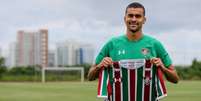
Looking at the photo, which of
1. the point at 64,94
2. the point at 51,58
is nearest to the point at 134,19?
the point at 64,94

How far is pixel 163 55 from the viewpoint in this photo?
5.26 metres

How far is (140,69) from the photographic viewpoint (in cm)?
517

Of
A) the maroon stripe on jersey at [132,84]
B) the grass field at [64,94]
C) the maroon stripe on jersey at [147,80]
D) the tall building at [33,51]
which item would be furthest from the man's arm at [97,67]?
the tall building at [33,51]

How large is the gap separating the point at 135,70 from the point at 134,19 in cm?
42

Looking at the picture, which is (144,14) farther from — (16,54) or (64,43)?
(64,43)

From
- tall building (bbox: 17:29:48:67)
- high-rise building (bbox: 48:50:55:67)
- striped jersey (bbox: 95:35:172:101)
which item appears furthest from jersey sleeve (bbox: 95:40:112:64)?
high-rise building (bbox: 48:50:55:67)

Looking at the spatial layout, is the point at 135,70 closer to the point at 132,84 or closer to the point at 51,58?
the point at 132,84

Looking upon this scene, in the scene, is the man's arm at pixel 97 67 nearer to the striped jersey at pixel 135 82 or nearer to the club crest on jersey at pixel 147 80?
the striped jersey at pixel 135 82

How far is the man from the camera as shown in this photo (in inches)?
202

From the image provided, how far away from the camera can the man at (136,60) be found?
202 inches

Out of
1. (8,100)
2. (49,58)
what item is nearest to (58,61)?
(49,58)

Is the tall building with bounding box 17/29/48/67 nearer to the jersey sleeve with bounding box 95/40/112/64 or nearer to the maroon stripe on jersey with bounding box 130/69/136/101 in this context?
the jersey sleeve with bounding box 95/40/112/64

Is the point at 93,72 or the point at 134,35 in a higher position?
the point at 134,35

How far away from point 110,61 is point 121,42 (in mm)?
201
